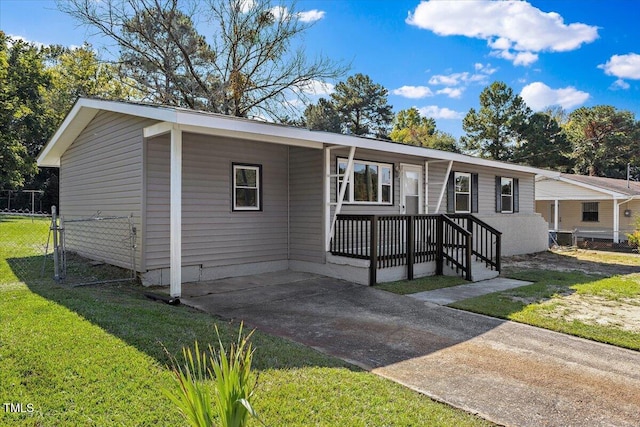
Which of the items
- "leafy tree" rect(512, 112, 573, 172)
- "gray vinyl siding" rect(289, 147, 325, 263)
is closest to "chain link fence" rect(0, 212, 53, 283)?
"gray vinyl siding" rect(289, 147, 325, 263)

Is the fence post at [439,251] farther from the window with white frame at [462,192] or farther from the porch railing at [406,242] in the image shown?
the window with white frame at [462,192]

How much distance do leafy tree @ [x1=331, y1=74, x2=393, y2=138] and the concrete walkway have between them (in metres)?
27.7

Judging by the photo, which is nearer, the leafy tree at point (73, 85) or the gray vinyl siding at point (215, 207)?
the gray vinyl siding at point (215, 207)

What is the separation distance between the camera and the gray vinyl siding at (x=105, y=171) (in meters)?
7.88

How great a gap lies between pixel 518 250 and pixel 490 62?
71.2 ft

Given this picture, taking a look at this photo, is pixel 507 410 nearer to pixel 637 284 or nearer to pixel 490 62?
pixel 637 284

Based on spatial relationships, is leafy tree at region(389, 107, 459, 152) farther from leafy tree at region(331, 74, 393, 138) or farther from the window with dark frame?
the window with dark frame

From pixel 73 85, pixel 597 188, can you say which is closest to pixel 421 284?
pixel 597 188

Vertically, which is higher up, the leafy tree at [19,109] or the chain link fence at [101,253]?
the leafy tree at [19,109]

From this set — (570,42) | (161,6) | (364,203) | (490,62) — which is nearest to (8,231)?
(161,6)

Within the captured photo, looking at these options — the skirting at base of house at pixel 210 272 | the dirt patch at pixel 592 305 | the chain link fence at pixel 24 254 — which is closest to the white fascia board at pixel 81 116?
the chain link fence at pixel 24 254

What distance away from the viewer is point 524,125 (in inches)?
1309

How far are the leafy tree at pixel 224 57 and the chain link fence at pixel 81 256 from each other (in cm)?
1171

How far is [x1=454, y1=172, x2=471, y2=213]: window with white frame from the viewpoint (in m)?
13.0
